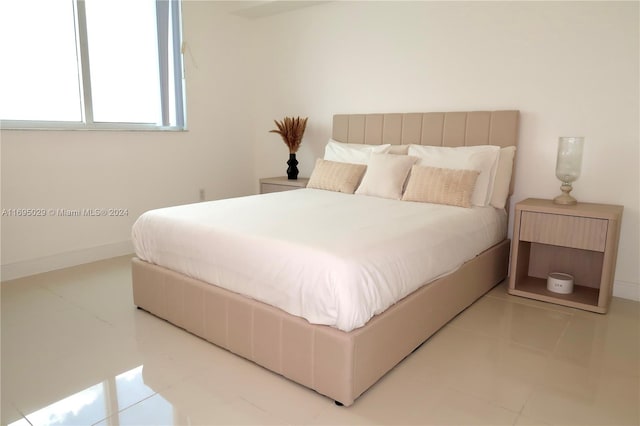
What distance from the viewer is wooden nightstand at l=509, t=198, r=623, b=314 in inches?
103

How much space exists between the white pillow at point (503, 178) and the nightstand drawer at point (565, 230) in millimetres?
290

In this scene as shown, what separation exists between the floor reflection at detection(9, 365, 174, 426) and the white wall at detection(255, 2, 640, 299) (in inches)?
114

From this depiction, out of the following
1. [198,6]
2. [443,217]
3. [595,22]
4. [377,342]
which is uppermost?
[198,6]

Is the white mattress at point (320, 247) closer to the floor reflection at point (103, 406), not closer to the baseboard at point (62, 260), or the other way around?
the floor reflection at point (103, 406)

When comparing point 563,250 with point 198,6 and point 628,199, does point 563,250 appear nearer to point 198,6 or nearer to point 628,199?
point 628,199

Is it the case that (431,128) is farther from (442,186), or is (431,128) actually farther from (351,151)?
(442,186)

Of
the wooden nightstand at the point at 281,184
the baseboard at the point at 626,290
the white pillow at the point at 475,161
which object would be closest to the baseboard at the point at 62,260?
the wooden nightstand at the point at 281,184

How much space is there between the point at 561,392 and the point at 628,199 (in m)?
1.72

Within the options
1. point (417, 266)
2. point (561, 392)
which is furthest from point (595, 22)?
point (561, 392)

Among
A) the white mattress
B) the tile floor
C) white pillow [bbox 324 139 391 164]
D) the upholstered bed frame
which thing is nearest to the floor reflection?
the tile floor

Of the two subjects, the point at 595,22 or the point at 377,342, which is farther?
the point at 595,22

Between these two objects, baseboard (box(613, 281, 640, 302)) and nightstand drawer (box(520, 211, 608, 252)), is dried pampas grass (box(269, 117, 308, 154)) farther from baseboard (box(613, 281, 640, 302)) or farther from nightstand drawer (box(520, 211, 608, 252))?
baseboard (box(613, 281, 640, 302))

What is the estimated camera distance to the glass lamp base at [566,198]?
9.35ft

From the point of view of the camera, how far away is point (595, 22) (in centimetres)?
286
